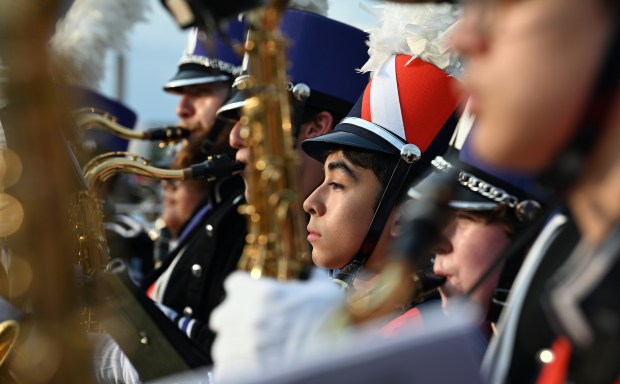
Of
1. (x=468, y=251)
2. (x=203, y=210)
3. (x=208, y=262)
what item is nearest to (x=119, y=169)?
(x=208, y=262)

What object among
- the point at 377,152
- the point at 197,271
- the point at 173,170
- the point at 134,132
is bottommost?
the point at 197,271

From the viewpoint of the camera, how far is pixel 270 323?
1.52m

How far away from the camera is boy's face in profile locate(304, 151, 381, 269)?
3.31m

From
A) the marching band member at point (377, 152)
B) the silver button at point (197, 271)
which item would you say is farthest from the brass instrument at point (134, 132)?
the marching band member at point (377, 152)

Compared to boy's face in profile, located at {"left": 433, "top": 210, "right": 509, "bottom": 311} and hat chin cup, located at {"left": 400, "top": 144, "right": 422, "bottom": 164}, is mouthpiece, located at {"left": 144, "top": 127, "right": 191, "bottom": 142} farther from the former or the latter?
boy's face in profile, located at {"left": 433, "top": 210, "right": 509, "bottom": 311}

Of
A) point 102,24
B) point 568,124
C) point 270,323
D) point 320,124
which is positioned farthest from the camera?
point 102,24

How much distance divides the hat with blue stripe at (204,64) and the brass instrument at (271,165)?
2.92m

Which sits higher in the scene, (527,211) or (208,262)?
(527,211)

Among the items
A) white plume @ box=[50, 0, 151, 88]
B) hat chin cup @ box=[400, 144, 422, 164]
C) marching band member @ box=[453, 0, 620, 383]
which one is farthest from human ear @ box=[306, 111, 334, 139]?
white plume @ box=[50, 0, 151, 88]

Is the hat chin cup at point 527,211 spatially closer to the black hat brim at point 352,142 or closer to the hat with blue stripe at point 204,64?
the black hat brim at point 352,142

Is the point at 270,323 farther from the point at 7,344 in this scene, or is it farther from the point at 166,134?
the point at 166,134

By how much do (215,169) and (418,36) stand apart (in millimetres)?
1261

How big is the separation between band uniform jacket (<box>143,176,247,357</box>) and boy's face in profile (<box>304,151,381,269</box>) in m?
1.22

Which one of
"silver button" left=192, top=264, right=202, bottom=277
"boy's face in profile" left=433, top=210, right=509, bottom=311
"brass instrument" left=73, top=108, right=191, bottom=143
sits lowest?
"silver button" left=192, top=264, right=202, bottom=277
